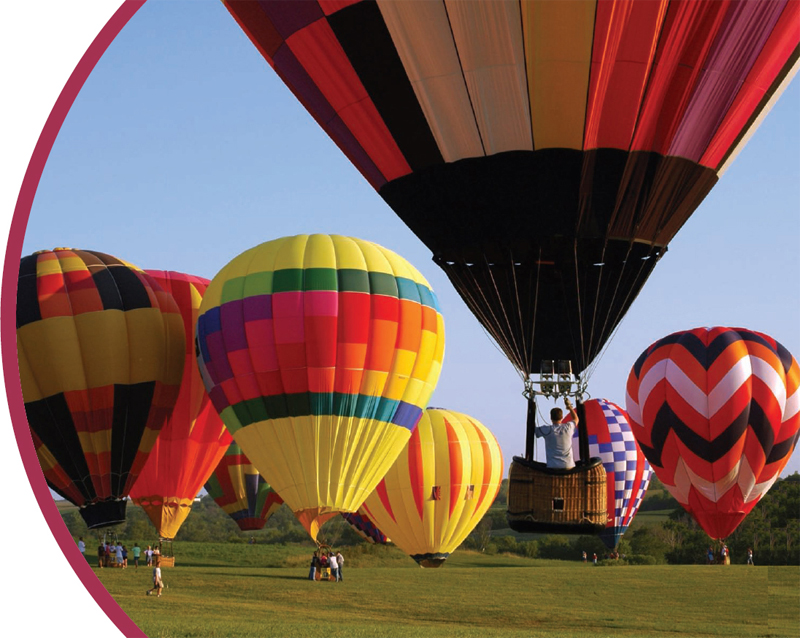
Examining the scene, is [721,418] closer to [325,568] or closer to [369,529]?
[325,568]

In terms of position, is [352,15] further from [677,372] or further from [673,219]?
[677,372]

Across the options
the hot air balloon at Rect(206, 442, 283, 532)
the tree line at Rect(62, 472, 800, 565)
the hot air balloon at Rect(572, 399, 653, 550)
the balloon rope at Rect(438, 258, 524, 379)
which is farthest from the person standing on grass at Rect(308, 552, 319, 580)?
the tree line at Rect(62, 472, 800, 565)

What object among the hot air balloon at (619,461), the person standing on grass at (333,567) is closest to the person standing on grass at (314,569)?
the person standing on grass at (333,567)

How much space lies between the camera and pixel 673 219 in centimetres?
1266

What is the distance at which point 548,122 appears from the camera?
12.0 meters

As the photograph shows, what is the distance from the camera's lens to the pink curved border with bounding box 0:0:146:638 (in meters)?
8.16

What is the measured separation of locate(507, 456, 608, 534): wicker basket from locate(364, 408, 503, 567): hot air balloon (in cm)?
1587

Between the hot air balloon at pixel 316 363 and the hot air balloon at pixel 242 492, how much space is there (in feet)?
32.1

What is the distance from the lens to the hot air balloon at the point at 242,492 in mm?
31141

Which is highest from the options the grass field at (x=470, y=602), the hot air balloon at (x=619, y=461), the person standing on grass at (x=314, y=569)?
the hot air balloon at (x=619, y=461)

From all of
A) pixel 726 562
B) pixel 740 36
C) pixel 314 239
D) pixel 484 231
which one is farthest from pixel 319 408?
pixel 726 562

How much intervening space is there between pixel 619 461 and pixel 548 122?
1918 centimetres

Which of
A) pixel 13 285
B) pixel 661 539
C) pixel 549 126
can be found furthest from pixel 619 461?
pixel 13 285

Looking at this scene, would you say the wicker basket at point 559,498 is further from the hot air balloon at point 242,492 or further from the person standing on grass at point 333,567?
the hot air balloon at point 242,492
